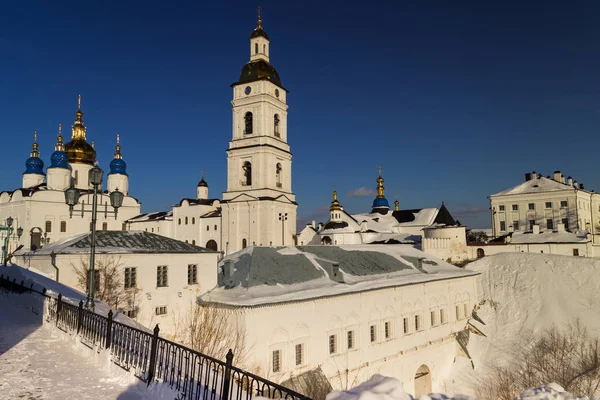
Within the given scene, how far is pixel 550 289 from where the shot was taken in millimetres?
33781

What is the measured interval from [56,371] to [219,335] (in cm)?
1032

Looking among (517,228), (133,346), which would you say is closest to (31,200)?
(133,346)

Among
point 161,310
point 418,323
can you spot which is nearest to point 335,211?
point 418,323

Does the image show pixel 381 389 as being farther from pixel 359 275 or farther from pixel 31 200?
pixel 31 200

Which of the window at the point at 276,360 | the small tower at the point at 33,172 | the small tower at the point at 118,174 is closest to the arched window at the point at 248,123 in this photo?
the small tower at the point at 118,174

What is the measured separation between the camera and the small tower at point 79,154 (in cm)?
5034

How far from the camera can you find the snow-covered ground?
1110 inches

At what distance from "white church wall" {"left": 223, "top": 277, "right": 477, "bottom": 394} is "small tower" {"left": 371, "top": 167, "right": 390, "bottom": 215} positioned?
35.5 meters

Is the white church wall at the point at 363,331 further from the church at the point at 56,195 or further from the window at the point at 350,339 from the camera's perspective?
the church at the point at 56,195

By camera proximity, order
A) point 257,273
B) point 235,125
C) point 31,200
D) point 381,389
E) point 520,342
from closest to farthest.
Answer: point 381,389, point 257,273, point 520,342, point 31,200, point 235,125

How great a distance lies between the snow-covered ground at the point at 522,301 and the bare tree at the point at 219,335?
15083 millimetres

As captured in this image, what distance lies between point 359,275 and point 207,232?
100.0ft

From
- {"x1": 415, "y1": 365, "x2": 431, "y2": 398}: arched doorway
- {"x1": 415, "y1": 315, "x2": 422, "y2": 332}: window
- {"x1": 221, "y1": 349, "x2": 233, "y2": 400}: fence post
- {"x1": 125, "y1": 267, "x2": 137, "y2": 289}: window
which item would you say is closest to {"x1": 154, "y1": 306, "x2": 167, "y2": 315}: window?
{"x1": 125, "y1": 267, "x2": 137, "y2": 289}: window

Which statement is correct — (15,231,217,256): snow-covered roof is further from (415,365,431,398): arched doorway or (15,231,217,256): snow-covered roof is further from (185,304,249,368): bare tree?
(415,365,431,398): arched doorway
